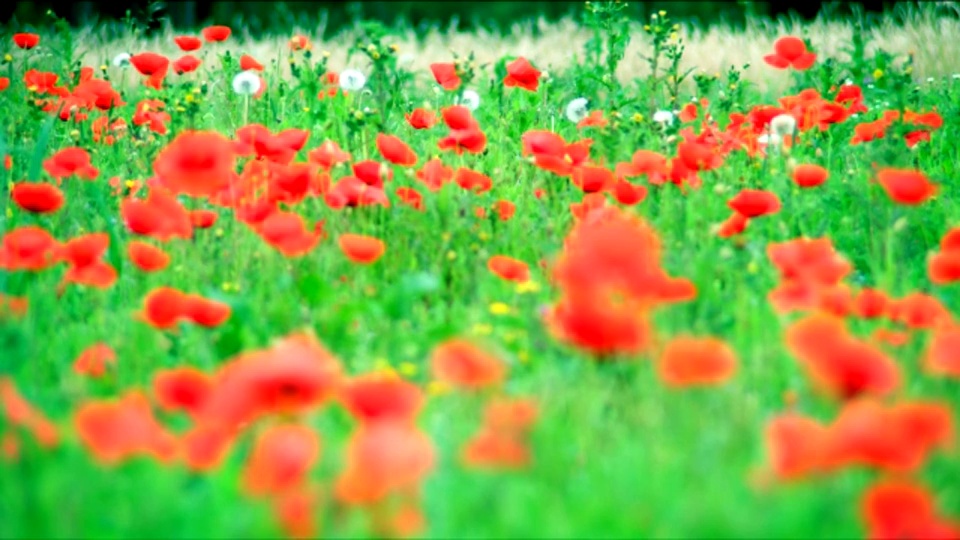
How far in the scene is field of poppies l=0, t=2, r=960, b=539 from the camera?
122 cm

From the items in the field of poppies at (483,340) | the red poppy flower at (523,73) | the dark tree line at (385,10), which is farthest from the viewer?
the dark tree line at (385,10)

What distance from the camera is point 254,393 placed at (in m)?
1.22

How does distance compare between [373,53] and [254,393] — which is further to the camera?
[373,53]

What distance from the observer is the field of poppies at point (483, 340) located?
1.22 metres

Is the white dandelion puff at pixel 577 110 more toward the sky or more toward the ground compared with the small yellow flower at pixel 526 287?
more toward the sky

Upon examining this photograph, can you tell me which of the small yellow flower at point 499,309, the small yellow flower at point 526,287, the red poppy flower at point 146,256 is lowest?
the small yellow flower at point 499,309

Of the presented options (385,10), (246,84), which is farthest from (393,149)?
(385,10)

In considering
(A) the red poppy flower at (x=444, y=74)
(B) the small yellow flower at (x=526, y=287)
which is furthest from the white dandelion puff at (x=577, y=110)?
(B) the small yellow flower at (x=526, y=287)

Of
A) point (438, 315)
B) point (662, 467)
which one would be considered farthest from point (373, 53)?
point (662, 467)

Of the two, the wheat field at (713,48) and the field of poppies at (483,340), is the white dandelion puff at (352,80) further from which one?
the wheat field at (713,48)

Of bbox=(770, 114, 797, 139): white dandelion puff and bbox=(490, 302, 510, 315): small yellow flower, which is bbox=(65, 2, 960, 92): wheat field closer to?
bbox=(770, 114, 797, 139): white dandelion puff

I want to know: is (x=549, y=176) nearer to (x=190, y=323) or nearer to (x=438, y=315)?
(x=438, y=315)

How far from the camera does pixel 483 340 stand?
1917 millimetres

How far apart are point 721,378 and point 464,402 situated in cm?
44
